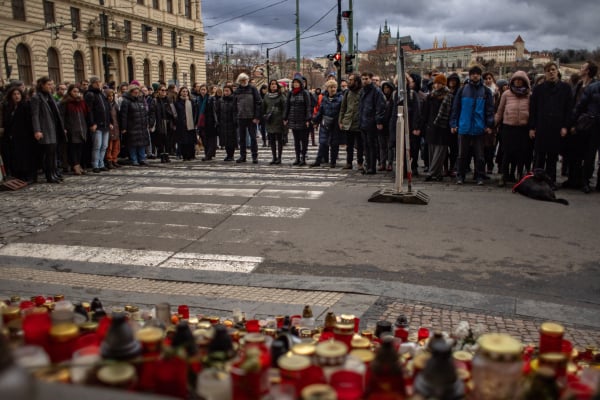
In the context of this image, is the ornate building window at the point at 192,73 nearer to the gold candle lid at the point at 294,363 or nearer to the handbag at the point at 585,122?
the handbag at the point at 585,122

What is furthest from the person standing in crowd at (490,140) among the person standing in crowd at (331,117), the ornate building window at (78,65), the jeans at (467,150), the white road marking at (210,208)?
the ornate building window at (78,65)

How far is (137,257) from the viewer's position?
259 inches

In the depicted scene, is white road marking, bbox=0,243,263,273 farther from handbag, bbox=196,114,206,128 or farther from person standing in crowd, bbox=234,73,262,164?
handbag, bbox=196,114,206,128

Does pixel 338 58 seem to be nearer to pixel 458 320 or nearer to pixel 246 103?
pixel 246 103

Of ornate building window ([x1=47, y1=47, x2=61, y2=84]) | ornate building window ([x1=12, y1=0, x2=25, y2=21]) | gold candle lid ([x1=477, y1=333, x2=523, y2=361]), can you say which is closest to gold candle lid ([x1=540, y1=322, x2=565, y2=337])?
gold candle lid ([x1=477, y1=333, x2=523, y2=361])

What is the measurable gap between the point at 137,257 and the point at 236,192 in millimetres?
4025

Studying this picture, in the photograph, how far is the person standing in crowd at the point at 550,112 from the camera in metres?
9.79

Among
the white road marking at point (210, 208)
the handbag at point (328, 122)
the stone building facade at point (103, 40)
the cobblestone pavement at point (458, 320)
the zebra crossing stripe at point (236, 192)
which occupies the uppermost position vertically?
the stone building facade at point (103, 40)

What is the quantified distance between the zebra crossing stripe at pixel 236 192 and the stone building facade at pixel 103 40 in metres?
37.8

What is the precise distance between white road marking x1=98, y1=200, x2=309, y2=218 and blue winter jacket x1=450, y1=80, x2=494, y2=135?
3.93 meters

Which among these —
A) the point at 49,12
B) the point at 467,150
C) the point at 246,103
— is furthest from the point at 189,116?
the point at 49,12

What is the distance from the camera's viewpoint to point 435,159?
1140cm

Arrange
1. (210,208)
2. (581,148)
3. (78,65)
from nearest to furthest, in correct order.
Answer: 1. (210,208)
2. (581,148)
3. (78,65)

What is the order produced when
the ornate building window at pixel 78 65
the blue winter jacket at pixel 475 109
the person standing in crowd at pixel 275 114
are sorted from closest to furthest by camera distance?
the blue winter jacket at pixel 475 109 → the person standing in crowd at pixel 275 114 → the ornate building window at pixel 78 65
